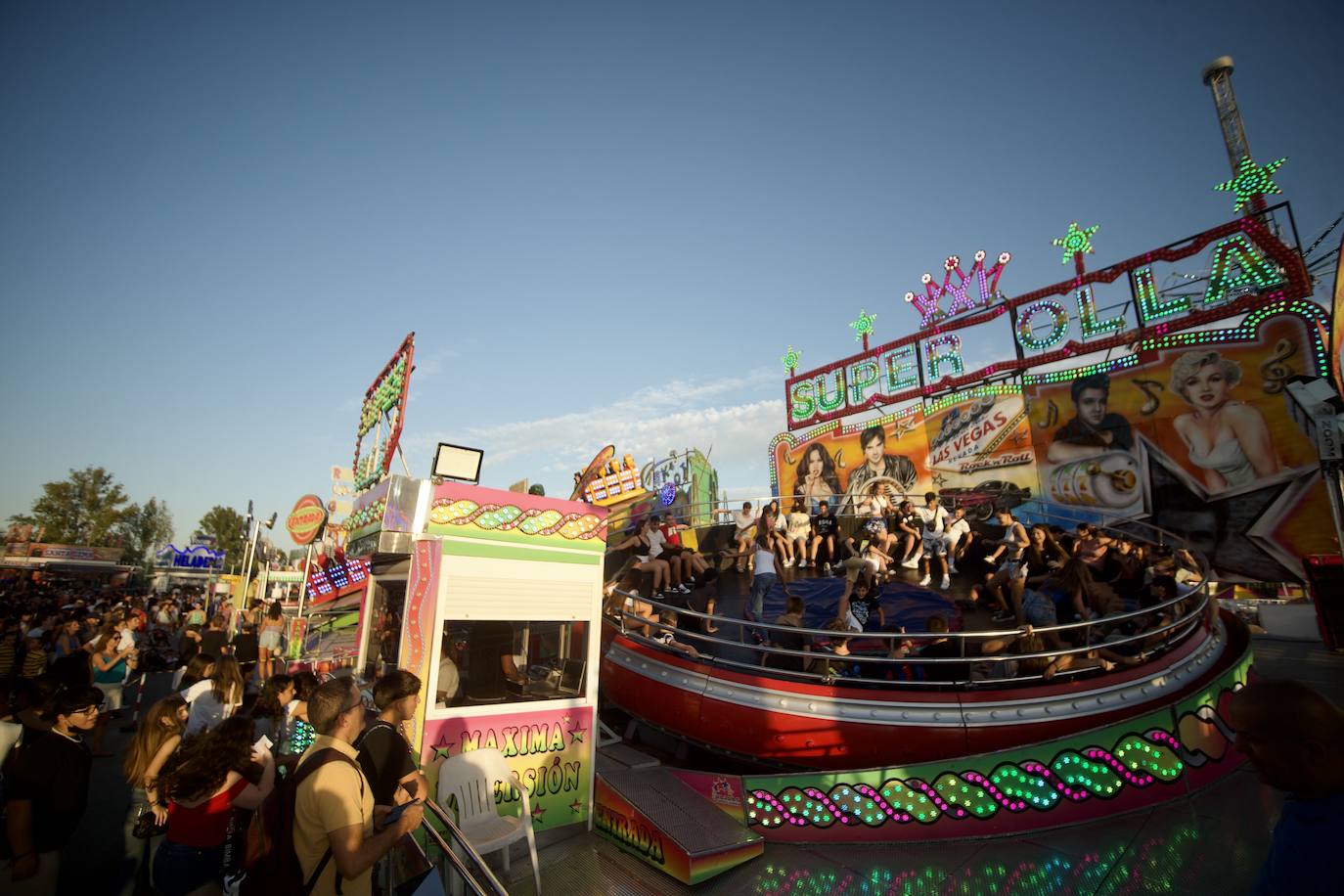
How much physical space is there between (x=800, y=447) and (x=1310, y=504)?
17264mm

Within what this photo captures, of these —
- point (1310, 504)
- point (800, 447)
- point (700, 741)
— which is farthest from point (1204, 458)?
point (700, 741)

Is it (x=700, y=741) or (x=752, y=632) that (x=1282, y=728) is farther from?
(x=752, y=632)

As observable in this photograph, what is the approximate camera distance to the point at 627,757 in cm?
726

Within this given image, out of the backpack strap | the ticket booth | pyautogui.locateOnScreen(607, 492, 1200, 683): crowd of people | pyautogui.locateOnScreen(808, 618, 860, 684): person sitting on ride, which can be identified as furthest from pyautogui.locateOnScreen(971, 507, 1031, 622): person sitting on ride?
the backpack strap

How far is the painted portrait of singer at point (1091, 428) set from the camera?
713 inches

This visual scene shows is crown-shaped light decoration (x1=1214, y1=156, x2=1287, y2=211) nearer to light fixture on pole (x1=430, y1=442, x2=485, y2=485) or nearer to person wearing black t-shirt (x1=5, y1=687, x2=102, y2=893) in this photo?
light fixture on pole (x1=430, y1=442, x2=485, y2=485)

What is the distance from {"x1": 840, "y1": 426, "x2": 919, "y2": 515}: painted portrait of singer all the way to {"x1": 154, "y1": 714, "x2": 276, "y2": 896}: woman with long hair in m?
21.9

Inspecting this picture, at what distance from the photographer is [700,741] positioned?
739 centimetres

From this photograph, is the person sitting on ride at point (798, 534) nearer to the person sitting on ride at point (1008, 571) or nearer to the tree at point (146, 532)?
the person sitting on ride at point (1008, 571)

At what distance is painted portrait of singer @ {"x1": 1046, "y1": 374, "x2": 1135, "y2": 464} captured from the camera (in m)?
18.1

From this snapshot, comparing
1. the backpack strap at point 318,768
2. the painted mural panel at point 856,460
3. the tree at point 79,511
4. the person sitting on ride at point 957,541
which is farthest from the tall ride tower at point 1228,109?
the tree at point 79,511

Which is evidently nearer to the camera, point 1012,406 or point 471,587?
point 471,587

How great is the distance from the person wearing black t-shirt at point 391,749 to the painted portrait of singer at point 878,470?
21.2 metres

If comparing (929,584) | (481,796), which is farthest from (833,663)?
(929,584)
